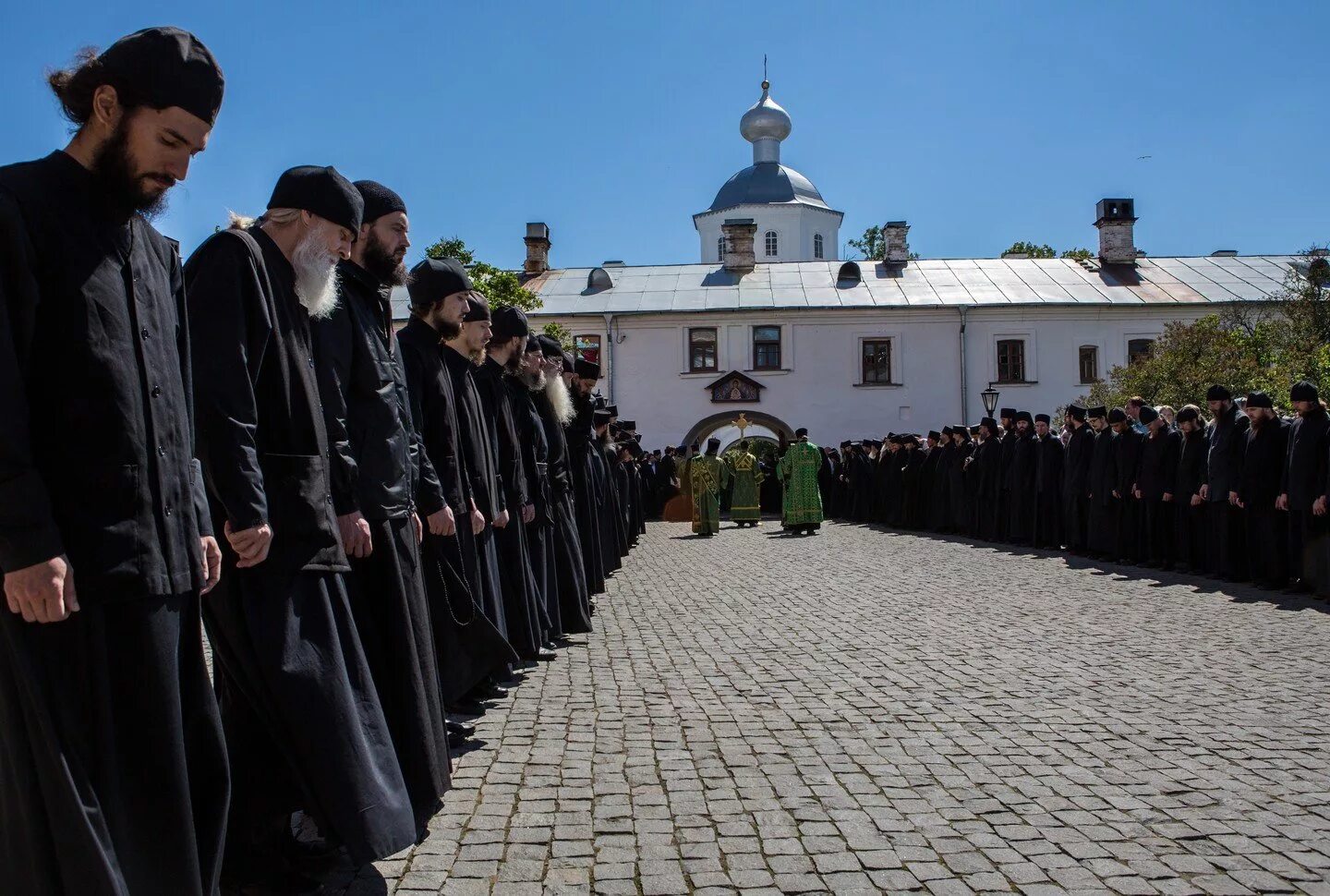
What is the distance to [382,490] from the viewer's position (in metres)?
4.13

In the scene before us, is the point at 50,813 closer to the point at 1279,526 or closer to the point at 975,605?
the point at 975,605

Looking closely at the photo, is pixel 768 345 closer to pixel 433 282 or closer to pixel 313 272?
pixel 433 282

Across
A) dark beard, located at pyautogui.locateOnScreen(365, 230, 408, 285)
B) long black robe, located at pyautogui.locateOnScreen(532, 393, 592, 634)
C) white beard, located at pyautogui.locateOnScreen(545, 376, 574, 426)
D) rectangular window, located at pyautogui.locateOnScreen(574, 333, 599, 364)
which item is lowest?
long black robe, located at pyautogui.locateOnScreen(532, 393, 592, 634)

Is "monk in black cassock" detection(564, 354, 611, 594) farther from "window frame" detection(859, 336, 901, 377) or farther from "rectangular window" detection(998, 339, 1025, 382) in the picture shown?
"rectangular window" detection(998, 339, 1025, 382)

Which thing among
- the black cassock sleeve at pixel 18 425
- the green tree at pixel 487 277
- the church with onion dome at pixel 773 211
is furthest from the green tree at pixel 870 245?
the black cassock sleeve at pixel 18 425

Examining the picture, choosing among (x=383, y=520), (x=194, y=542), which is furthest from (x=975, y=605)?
(x=194, y=542)

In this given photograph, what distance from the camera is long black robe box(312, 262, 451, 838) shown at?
3.81m

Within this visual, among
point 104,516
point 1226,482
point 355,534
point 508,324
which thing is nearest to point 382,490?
A: point 355,534

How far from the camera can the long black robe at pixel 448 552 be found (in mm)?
4945

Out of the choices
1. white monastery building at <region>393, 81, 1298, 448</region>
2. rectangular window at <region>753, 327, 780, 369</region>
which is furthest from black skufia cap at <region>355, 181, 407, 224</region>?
rectangular window at <region>753, 327, 780, 369</region>

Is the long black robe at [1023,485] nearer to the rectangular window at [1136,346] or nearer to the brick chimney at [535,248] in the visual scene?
the rectangular window at [1136,346]

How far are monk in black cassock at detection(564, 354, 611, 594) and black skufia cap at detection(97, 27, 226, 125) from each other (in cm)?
765

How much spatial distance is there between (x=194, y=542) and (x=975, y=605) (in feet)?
29.0

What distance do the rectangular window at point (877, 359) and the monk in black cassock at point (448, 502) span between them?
120 ft
